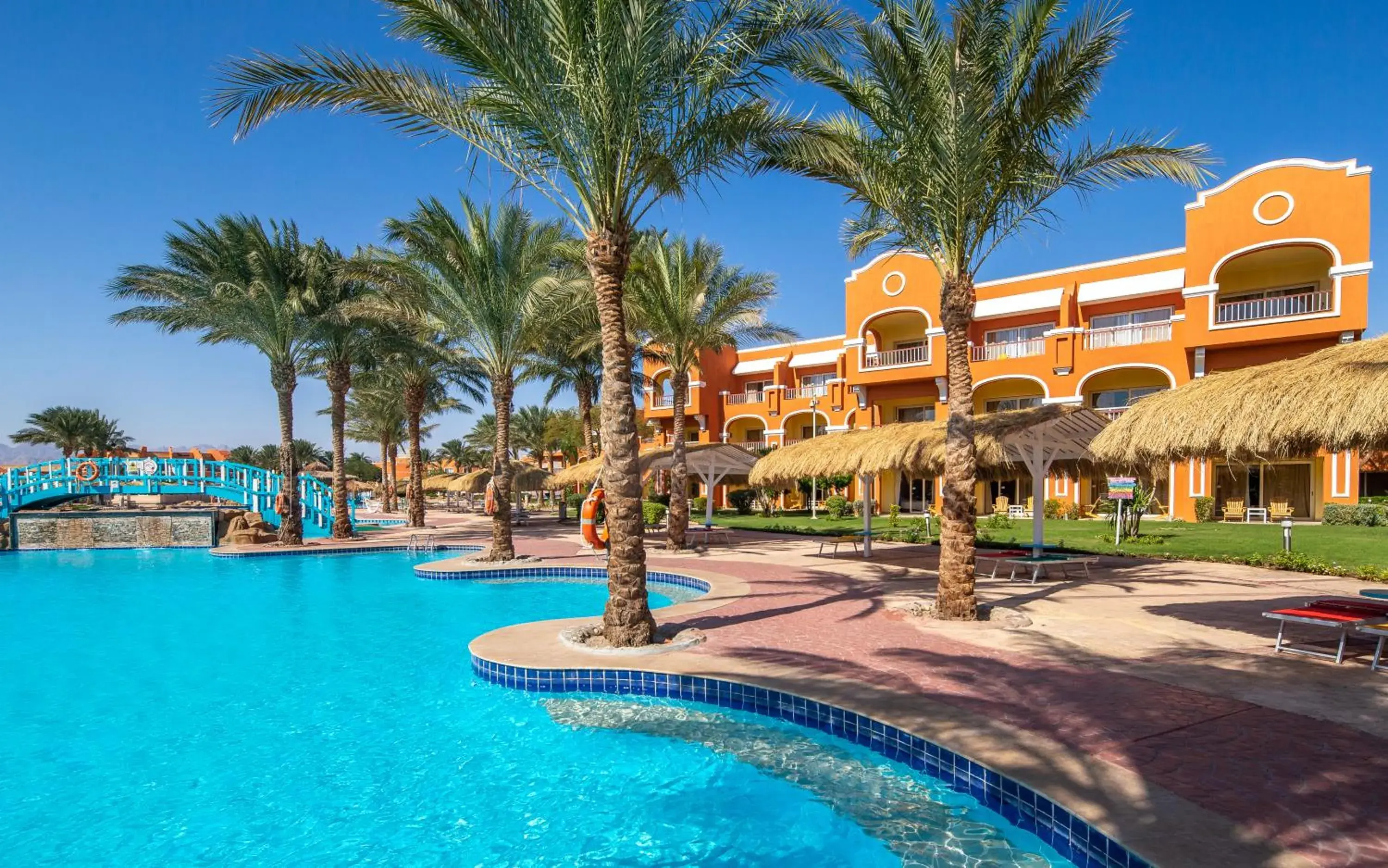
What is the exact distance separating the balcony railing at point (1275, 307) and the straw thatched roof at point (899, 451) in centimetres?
1527

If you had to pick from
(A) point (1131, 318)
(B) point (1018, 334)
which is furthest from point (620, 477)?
(B) point (1018, 334)

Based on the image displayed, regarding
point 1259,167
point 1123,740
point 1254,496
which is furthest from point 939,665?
point 1254,496

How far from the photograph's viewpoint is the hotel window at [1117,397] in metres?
29.1

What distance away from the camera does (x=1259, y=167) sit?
82.6 feet

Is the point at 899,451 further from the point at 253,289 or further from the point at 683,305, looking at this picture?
the point at 253,289

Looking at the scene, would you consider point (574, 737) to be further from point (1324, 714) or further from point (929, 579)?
point (929, 579)

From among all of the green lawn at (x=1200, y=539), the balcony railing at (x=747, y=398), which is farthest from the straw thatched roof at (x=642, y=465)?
the balcony railing at (x=747, y=398)

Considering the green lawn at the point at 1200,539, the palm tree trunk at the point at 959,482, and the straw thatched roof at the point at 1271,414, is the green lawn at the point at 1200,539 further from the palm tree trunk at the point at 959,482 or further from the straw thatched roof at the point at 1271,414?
the palm tree trunk at the point at 959,482

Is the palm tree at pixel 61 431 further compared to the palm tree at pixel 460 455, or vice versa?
the palm tree at pixel 460 455

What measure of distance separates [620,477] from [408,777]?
3.53 meters

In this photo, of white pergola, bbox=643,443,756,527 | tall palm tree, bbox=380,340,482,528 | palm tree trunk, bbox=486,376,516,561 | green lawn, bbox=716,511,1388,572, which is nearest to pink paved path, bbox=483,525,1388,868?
palm tree trunk, bbox=486,376,516,561

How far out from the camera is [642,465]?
2134 centimetres

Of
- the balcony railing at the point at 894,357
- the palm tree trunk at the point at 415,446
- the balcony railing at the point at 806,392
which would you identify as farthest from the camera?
the balcony railing at the point at 806,392

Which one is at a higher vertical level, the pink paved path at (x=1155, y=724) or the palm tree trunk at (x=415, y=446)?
the palm tree trunk at (x=415, y=446)
